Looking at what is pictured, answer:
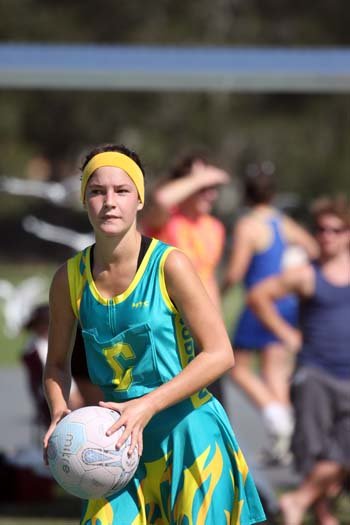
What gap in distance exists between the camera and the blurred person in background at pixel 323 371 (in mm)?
7637

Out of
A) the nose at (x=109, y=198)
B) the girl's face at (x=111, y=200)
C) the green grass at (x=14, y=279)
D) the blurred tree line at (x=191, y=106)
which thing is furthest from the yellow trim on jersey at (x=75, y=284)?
the blurred tree line at (x=191, y=106)

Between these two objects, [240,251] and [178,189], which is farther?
[240,251]

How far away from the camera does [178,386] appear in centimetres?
450

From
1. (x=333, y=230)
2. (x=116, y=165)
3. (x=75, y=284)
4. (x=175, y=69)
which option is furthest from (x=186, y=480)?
(x=175, y=69)

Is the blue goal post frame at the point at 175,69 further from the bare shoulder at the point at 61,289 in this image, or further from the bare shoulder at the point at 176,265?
the bare shoulder at the point at 176,265

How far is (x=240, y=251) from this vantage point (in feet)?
32.4

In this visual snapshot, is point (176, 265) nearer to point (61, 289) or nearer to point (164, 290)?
point (164, 290)

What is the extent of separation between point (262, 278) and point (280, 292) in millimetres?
2290

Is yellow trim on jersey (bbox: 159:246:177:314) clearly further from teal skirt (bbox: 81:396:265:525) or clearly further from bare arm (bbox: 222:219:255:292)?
bare arm (bbox: 222:219:255:292)

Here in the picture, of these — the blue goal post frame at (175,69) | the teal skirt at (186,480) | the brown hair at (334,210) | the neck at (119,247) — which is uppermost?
the blue goal post frame at (175,69)

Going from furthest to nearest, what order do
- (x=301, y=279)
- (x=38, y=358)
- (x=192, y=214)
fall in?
(x=38, y=358) → (x=192, y=214) → (x=301, y=279)

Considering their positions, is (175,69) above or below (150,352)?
above

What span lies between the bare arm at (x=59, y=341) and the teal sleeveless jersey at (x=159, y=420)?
4 centimetres

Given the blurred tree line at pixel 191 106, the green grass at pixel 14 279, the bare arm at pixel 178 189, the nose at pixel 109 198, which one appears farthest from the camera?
the blurred tree line at pixel 191 106
